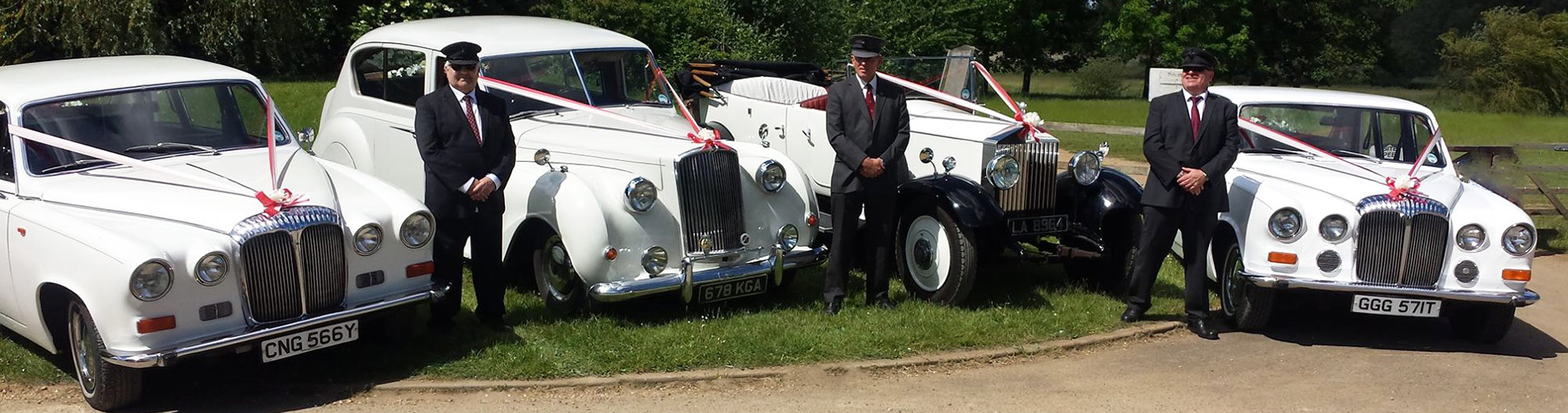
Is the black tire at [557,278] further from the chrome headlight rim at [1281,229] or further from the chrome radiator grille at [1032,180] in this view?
the chrome headlight rim at [1281,229]

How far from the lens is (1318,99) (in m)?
9.02

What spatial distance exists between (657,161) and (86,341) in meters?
3.17

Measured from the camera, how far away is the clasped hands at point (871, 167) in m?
7.79

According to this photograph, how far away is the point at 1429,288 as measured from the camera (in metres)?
7.61

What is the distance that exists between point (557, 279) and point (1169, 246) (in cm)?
386

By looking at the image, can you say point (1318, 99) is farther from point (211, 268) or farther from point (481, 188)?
point (211, 268)

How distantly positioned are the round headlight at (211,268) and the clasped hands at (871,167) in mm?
3642

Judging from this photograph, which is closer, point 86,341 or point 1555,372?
point 86,341

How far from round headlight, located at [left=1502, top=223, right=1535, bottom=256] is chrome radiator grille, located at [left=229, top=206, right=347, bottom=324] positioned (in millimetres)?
6631

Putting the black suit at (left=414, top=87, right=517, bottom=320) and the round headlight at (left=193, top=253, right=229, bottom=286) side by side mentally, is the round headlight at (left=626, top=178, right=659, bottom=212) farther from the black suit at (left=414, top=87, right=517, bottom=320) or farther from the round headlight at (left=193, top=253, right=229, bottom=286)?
the round headlight at (left=193, top=253, right=229, bottom=286)

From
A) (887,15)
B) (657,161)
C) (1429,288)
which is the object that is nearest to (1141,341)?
(1429,288)

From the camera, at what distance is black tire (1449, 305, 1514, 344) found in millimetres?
7801

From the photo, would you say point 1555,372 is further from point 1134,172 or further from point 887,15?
point 887,15

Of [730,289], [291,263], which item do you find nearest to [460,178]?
[291,263]
